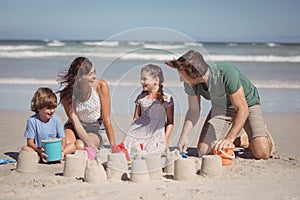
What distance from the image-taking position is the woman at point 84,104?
20.5 ft

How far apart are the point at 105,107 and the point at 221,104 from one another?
1520mm

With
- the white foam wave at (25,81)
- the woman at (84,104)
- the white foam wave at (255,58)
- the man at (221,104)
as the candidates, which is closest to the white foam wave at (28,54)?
the white foam wave at (255,58)

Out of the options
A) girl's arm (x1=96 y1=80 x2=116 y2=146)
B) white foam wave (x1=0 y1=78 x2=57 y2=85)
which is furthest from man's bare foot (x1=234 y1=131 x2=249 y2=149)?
white foam wave (x1=0 y1=78 x2=57 y2=85)

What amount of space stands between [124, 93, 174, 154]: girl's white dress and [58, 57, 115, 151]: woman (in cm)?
30

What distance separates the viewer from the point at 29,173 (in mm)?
5363

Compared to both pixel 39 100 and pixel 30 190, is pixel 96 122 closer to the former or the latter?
pixel 39 100

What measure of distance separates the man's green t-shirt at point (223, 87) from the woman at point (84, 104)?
114 centimetres

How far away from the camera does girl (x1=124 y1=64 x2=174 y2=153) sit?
20.6 ft

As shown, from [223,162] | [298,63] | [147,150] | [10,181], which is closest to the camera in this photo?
[10,181]

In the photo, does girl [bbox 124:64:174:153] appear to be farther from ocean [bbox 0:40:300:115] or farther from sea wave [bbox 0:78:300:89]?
sea wave [bbox 0:78:300:89]

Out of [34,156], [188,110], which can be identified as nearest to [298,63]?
[188,110]

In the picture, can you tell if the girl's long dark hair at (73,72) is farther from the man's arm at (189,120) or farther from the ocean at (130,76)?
the man's arm at (189,120)

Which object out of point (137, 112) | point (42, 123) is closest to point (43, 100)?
point (42, 123)

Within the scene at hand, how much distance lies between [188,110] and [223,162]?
894 millimetres
